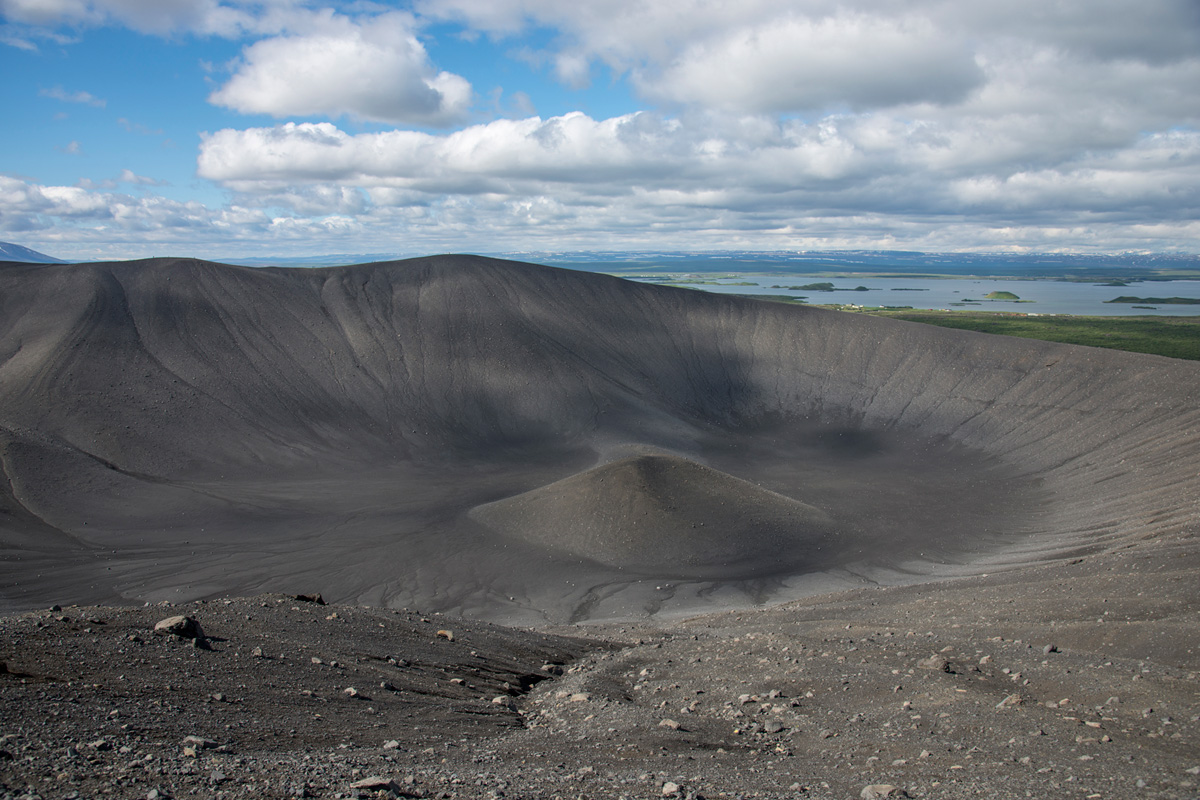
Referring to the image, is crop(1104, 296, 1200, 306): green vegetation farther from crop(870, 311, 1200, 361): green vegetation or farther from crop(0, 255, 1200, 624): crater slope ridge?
crop(0, 255, 1200, 624): crater slope ridge

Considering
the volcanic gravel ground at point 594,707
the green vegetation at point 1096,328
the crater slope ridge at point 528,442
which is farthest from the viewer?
the green vegetation at point 1096,328

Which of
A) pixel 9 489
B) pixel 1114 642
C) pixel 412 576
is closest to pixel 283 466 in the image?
pixel 9 489

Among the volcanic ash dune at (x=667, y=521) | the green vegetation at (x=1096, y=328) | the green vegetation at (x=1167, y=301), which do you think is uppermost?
the green vegetation at (x=1167, y=301)

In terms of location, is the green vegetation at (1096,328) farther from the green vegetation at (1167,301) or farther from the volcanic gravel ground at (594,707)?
the volcanic gravel ground at (594,707)

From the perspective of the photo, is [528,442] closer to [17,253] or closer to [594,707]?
[594,707]

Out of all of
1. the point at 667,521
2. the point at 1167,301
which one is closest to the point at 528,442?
the point at 667,521

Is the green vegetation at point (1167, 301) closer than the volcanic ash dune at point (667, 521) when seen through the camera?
No

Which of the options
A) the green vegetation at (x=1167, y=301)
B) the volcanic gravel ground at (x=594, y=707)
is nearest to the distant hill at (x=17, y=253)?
the volcanic gravel ground at (x=594, y=707)
